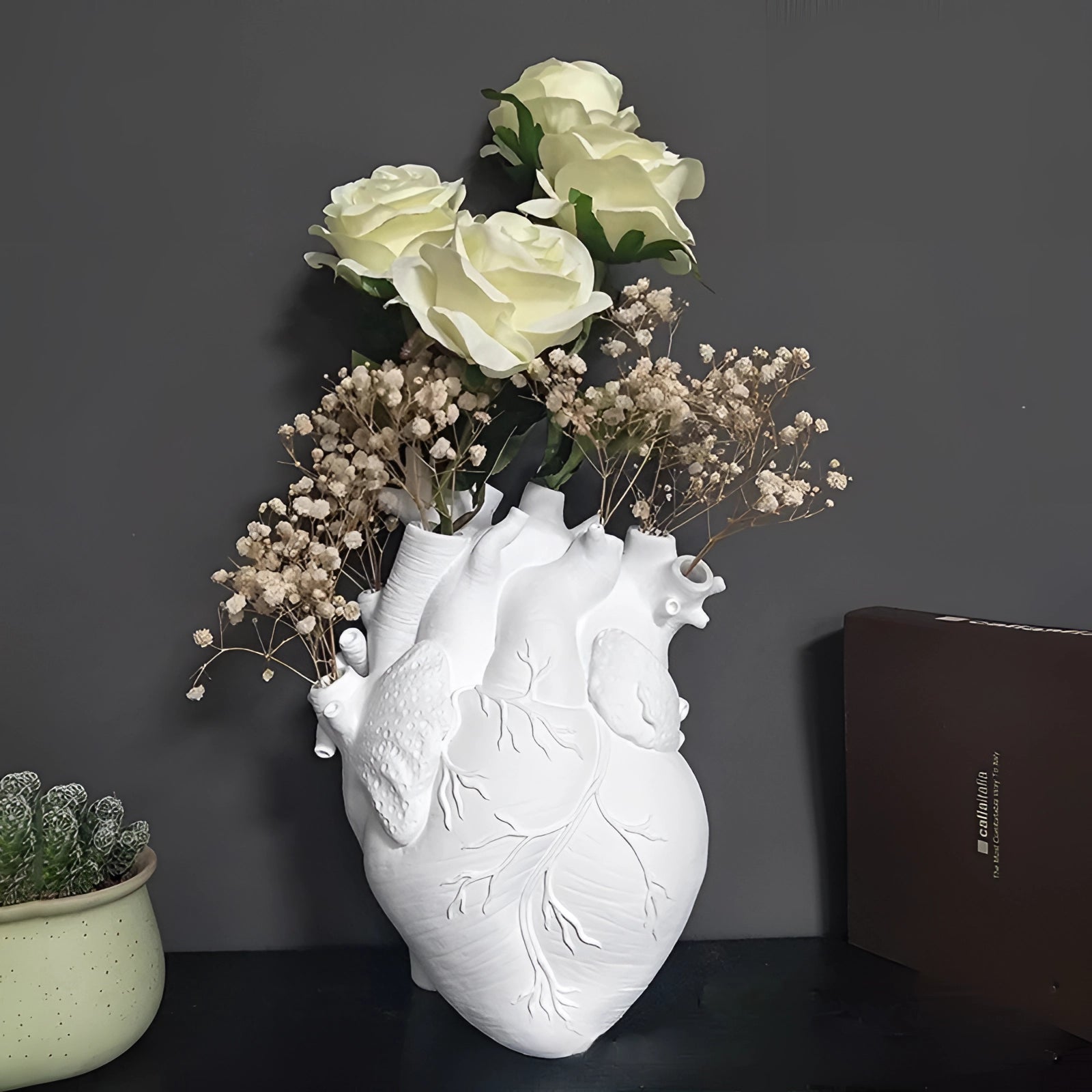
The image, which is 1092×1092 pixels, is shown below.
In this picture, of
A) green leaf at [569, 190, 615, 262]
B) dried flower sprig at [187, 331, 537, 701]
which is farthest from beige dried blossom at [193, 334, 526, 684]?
green leaf at [569, 190, 615, 262]

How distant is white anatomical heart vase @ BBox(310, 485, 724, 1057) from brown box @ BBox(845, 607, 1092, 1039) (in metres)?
0.21

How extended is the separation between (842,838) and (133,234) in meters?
0.89

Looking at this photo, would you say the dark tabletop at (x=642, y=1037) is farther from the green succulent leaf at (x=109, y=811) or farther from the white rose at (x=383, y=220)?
the white rose at (x=383, y=220)

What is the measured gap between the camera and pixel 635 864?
0.72 meters

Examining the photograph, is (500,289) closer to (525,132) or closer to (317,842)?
(525,132)

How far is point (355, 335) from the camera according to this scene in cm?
91

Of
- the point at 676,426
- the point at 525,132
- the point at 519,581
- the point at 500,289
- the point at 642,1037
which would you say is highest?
the point at 525,132

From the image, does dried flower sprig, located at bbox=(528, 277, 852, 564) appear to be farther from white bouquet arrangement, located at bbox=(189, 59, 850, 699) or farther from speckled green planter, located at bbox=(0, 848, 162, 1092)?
speckled green planter, located at bbox=(0, 848, 162, 1092)

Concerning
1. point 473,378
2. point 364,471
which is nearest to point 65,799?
point 364,471

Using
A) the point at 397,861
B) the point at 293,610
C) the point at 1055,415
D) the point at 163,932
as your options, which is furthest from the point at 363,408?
the point at 1055,415

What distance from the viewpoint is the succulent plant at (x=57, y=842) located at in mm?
712

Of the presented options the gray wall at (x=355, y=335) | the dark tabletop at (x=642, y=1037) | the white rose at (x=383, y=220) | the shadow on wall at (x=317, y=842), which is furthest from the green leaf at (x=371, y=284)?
the dark tabletop at (x=642, y=1037)

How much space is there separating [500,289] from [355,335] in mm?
235

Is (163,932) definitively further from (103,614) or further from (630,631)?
(630,631)
